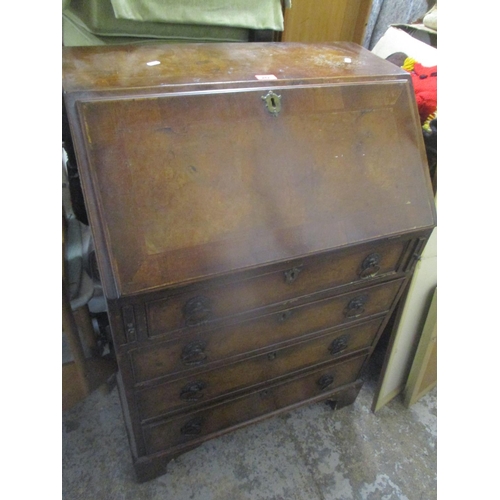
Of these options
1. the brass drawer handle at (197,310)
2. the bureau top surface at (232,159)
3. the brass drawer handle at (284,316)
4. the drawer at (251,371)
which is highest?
the bureau top surface at (232,159)

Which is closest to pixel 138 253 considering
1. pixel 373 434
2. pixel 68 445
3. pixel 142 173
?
pixel 142 173

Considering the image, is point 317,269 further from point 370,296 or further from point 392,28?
point 392,28

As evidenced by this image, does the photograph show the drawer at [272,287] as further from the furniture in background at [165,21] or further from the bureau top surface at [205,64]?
the furniture in background at [165,21]

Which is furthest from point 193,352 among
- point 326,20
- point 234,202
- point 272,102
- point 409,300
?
point 326,20

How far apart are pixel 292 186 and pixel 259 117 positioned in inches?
6.7

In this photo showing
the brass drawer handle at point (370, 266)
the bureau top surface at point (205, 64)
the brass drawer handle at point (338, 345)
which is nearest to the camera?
the bureau top surface at point (205, 64)

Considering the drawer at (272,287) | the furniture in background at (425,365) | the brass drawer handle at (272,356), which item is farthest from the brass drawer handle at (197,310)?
the furniture in background at (425,365)

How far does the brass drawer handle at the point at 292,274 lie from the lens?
95cm

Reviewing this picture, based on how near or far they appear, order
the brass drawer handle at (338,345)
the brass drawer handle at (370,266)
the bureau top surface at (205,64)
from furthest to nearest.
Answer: the brass drawer handle at (338,345) < the brass drawer handle at (370,266) < the bureau top surface at (205,64)

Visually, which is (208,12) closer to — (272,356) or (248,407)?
(272,356)

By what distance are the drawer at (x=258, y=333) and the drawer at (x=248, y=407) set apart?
23 cm

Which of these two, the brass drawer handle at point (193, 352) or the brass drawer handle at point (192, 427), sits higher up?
the brass drawer handle at point (193, 352)

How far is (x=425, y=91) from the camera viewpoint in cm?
114

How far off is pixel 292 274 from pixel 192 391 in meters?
0.45
